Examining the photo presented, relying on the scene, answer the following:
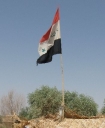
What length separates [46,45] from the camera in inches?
446

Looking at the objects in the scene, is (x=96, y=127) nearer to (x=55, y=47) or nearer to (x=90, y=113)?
(x=55, y=47)

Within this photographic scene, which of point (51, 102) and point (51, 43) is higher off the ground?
point (51, 43)

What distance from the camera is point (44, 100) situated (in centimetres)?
4819

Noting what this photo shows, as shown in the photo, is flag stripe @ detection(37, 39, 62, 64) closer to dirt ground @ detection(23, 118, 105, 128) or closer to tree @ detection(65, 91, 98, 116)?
dirt ground @ detection(23, 118, 105, 128)

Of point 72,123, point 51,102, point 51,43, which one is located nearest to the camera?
point 72,123

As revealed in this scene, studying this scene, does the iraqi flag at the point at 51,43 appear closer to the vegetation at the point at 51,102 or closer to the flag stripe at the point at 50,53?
the flag stripe at the point at 50,53

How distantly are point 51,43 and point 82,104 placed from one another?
129 ft

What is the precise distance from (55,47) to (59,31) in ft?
2.21

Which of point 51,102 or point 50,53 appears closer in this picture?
point 50,53

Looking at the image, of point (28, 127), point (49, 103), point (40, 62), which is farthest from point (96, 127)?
point (49, 103)

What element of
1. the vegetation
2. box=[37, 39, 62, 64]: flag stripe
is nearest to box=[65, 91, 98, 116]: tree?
the vegetation

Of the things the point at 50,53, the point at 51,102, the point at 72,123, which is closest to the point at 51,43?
the point at 50,53

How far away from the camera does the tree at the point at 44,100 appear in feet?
154

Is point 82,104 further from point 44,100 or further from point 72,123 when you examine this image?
point 72,123
